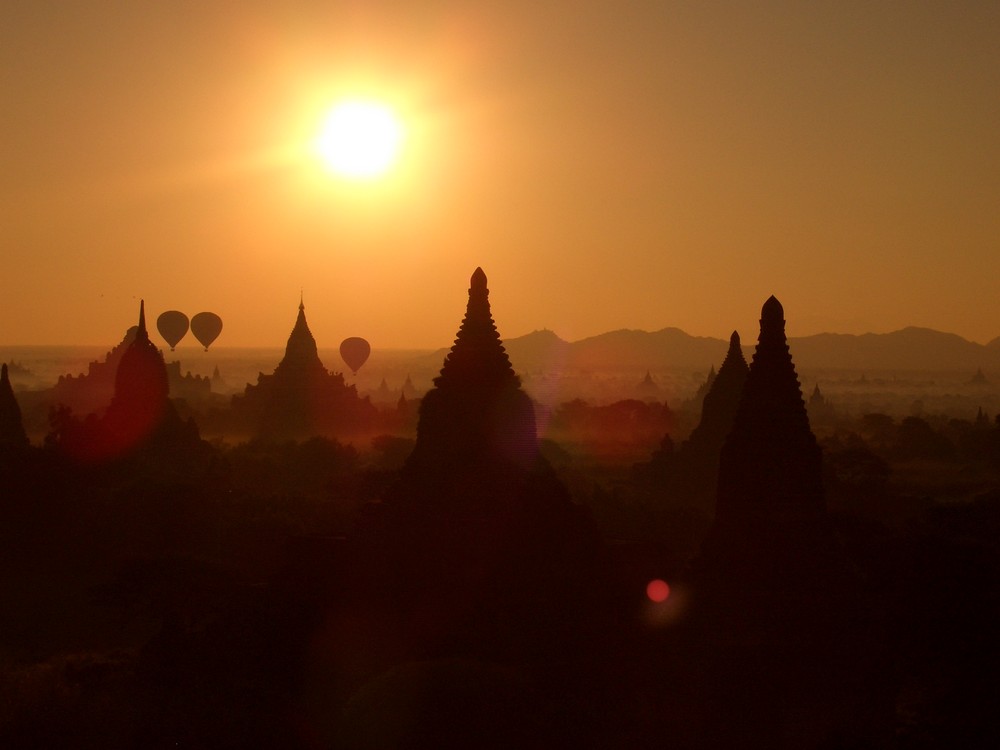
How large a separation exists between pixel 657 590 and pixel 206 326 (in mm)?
89173

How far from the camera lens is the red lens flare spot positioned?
822 inches

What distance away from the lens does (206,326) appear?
10588 centimetres

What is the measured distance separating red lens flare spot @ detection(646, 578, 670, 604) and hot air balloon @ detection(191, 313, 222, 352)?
88.1m

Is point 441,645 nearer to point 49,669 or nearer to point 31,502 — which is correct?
point 49,669

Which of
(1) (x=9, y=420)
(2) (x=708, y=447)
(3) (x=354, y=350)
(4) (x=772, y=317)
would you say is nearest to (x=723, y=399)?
(2) (x=708, y=447)

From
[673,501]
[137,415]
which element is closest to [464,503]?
[673,501]

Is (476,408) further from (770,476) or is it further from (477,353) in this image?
(770,476)

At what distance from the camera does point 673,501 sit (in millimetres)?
42625

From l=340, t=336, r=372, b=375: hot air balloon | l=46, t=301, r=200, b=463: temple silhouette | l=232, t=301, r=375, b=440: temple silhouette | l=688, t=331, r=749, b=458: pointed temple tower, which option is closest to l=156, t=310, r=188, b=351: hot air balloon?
l=340, t=336, r=372, b=375: hot air balloon

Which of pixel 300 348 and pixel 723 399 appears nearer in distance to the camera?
Answer: pixel 723 399

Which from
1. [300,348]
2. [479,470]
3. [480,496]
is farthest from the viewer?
[300,348]

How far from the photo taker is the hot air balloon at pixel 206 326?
105750 millimetres

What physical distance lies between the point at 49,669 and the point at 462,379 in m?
8.23

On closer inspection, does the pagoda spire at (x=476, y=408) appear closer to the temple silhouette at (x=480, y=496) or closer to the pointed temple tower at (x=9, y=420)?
the temple silhouette at (x=480, y=496)
